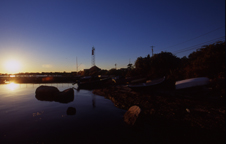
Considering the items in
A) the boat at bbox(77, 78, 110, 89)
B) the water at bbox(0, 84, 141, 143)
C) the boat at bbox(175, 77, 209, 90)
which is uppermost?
the boat at bbox(175, 77, 209, 90)

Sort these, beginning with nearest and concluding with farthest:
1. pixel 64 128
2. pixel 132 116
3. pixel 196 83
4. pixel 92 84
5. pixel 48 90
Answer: pixel 132 116 < pixel 64 128 < pixel 196 83 < pixel 48 90 < pixel 92 84

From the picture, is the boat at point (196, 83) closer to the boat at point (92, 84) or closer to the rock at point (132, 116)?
the rock at point (132, 116)

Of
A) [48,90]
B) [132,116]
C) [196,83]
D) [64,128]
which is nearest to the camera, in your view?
[132,116]

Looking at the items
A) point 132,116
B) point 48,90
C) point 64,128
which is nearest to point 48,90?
point 48,90

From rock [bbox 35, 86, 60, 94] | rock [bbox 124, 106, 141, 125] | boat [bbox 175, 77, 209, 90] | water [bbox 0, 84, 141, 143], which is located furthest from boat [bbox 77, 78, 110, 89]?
rock [bbox 124, 106, 141, 125]

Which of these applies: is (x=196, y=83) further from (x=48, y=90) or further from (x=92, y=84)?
(x=92, y=84)

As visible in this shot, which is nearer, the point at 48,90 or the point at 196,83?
the point at 196,83

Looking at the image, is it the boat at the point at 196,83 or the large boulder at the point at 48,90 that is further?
the large boulder at the point at 48,90

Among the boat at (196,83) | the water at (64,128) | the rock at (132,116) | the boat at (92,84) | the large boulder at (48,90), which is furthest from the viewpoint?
the boat at (92,84)

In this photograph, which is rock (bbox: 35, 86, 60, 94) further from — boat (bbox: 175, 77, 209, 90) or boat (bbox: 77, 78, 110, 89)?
boat (bbox: 175, 77, 209, 90)

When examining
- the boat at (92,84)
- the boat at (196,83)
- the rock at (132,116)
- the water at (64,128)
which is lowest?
the water at (64,128)

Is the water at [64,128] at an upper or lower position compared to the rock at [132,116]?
lower

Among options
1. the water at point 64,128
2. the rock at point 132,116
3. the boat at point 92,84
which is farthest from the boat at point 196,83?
the boat at point 92,84

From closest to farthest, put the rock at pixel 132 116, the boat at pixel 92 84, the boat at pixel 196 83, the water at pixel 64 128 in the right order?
the water at pixel 64 128
the rock at pixel 132 116
the boat at pixel 196 83
the boat at pixel 92 84
